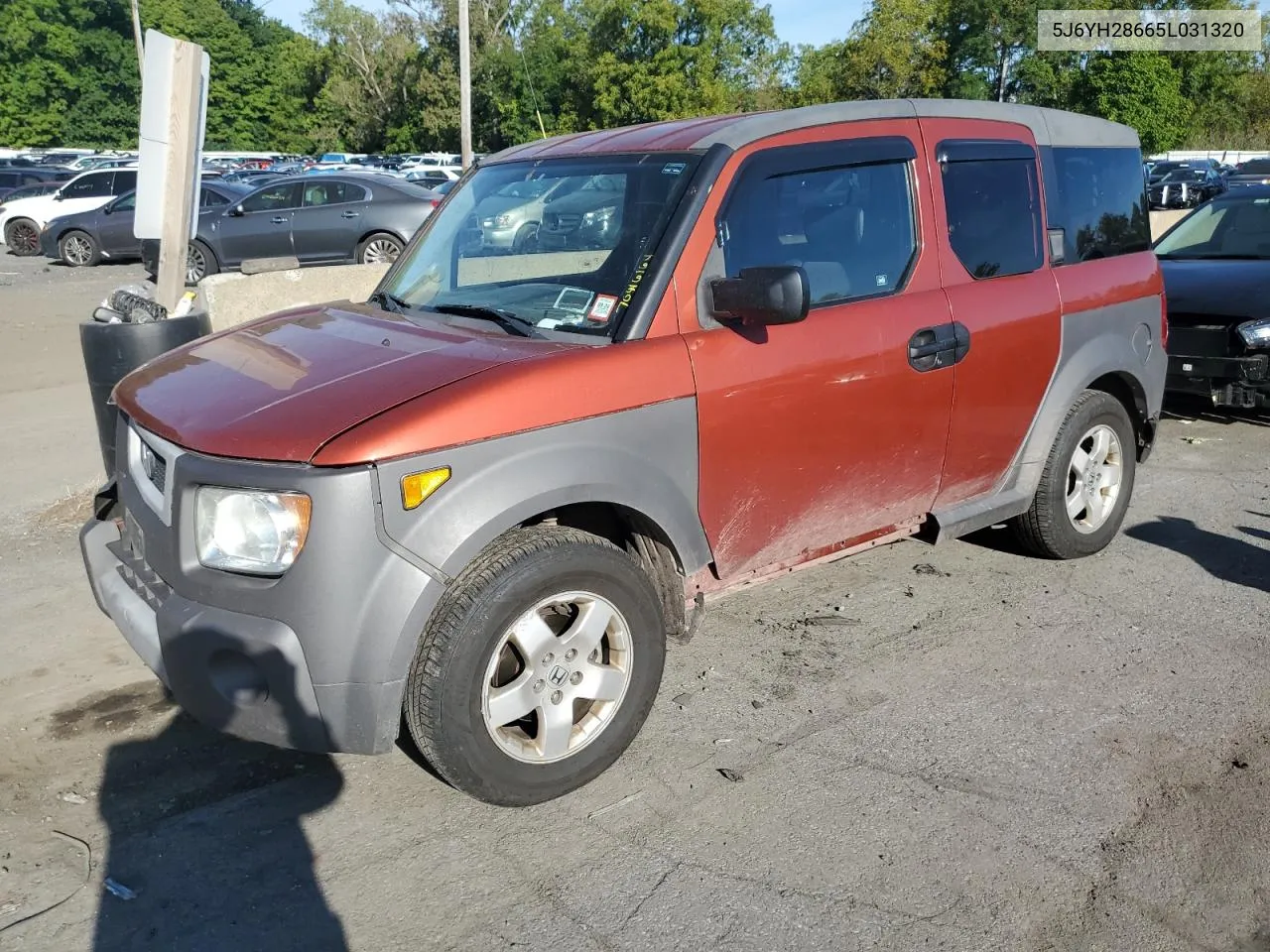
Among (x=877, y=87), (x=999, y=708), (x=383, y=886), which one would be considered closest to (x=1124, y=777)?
(x=999, y=708)

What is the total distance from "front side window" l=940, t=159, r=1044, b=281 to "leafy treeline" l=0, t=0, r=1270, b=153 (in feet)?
130

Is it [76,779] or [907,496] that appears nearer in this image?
[76,779]

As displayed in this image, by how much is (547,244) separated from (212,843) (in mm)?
2258

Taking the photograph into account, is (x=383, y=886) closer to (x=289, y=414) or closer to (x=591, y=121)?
→ (x=289, y=414)

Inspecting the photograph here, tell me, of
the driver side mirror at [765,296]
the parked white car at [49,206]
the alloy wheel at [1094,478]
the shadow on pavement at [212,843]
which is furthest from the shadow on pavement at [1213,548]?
the parked white car at [49,206]

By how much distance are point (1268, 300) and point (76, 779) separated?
25.7 ft

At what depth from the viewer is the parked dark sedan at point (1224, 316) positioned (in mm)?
7605

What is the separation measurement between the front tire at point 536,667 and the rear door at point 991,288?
68.5 inches

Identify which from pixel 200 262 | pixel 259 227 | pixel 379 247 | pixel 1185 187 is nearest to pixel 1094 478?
pixel 379 247

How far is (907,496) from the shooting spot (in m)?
4.37

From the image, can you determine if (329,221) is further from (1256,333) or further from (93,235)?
(1256,333)

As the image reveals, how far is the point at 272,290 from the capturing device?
26.9 ft

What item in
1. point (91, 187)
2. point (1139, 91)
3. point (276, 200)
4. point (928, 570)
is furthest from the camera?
point (1139, 91)

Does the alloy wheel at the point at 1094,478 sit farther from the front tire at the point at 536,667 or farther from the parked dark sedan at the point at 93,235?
the parked dark sedan at the point at 93,235
